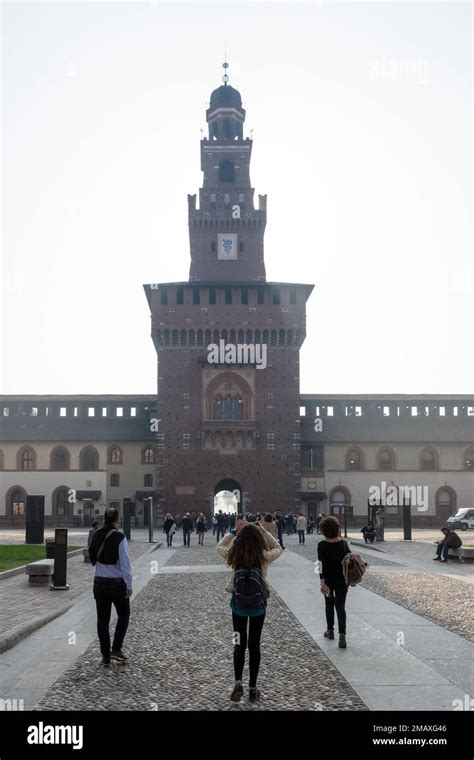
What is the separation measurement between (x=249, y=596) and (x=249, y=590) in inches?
2.2

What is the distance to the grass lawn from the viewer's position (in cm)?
2040

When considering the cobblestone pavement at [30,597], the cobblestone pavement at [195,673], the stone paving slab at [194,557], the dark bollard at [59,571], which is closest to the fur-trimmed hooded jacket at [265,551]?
the cobblestone pavement at [195,673]

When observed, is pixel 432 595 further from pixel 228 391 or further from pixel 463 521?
pixel 228 391

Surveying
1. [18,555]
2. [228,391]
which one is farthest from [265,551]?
[228,391]

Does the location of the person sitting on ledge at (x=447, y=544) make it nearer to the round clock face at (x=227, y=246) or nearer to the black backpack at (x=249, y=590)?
the black backpack at (x=249, y=590)

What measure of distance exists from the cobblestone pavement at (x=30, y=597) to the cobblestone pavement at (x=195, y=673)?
5.62ft

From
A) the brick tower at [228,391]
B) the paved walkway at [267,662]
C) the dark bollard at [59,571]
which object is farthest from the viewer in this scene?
the brick tower at [228,391]

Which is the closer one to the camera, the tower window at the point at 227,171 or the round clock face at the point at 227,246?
the round clock face at the point at 227,246

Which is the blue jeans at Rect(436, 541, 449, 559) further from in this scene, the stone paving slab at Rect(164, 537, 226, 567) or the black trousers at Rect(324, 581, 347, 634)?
the black trousers at Rect(324, 581, 347, 634)

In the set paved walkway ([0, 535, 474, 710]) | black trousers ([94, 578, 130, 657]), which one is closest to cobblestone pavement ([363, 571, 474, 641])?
paved walkway ([0, 535, 474, 710])

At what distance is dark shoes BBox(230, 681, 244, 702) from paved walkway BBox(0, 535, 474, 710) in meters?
0.11

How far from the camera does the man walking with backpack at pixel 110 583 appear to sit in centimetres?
A: 859

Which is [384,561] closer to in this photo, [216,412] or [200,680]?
[200,680]
